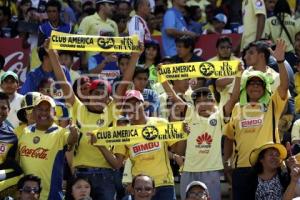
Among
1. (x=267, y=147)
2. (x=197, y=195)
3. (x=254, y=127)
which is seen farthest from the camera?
(x=254, y=127)

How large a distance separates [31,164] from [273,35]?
5616 mm

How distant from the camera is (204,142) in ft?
38.5

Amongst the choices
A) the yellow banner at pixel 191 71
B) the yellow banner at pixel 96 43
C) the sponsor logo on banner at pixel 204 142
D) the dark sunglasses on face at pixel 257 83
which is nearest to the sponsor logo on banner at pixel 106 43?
the yellow banner at pixel 96 43

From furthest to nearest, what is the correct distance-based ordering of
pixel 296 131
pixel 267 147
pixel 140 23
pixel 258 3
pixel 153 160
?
pixel 140 23, pixel 258 3, pixel 296 131, pixel 153 160, pixel 267 147

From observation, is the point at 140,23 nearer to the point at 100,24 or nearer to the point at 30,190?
the point at 100,24

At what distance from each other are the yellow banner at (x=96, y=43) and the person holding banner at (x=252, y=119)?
1466 mm

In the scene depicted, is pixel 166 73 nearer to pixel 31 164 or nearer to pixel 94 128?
pixel 94 128

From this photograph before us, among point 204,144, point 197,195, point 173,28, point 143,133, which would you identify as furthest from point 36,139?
point 173,28

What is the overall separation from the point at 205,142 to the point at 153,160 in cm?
75

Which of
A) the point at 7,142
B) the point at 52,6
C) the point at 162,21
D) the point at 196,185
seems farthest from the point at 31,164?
the point at 162,21

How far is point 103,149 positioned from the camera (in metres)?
11.2

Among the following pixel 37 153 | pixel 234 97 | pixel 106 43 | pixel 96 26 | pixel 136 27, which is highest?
pixel 96 26

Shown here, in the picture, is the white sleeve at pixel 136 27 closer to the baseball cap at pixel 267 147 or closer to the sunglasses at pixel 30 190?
the baseball cap at pixel 267 147

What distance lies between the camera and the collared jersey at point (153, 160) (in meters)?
11.2
